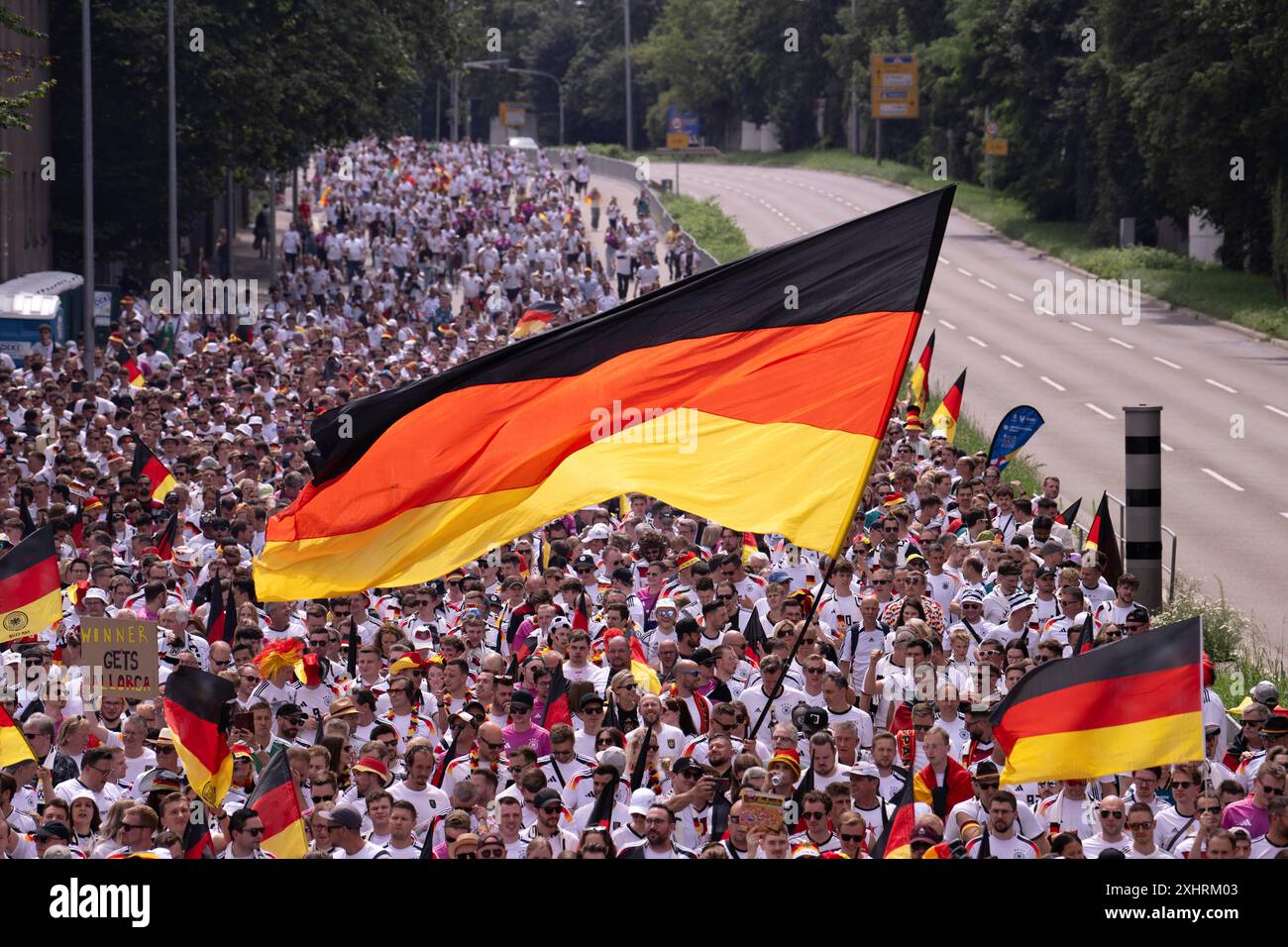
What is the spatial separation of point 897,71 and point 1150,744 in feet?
249

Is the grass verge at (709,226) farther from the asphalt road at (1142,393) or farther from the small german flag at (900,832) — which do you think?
the small german flag at (900,832)

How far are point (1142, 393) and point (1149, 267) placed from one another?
60.6ft

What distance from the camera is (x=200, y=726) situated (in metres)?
10.9

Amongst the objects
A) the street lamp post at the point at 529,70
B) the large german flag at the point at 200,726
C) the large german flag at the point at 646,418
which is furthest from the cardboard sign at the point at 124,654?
the street lamp post at the point at 529,70

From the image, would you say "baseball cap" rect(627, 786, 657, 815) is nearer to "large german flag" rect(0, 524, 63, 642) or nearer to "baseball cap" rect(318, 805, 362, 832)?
"baseball cap" rect(318, 805, 362, 832)

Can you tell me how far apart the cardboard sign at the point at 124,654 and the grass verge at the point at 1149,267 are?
36845 millimetres

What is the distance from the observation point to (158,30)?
43.3m

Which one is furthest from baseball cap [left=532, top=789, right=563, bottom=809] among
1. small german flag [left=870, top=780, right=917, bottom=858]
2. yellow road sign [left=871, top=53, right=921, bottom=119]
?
yellow road sign [left=871, top=53, right=921, bottom=119]

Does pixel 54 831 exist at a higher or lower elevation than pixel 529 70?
lower

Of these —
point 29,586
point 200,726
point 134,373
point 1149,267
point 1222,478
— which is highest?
point 1149,267

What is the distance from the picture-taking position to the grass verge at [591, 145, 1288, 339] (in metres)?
48.3

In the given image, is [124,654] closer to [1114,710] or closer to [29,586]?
[29,586]

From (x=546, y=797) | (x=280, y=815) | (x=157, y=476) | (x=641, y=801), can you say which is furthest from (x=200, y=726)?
(x=157, y=476)
